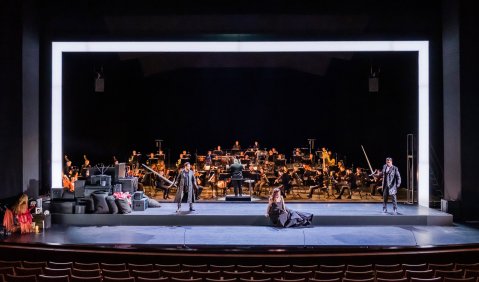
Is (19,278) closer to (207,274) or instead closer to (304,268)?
(207,274)

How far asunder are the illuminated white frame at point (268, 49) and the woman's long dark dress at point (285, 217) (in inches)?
174

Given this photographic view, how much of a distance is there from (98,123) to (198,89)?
432 centimetres

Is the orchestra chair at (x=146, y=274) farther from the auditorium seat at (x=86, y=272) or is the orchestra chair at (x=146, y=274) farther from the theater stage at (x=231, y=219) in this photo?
the theater stage at (x=231, y=219)

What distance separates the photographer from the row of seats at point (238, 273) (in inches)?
203

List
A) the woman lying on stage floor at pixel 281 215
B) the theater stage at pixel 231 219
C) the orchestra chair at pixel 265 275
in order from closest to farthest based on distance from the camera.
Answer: the orchestra chair at pixel 265 275 → the woman lying on stage floor at pixel 281 215 → the theater stage at pixel 231 219

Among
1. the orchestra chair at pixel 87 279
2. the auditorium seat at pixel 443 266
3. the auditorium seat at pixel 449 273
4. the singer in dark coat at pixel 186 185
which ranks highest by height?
the singer in dark coat at pixel 186 185

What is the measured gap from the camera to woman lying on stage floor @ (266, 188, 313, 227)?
11.6 meters

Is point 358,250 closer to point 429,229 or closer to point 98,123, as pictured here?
point 429,229

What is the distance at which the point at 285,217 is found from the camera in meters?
11.6

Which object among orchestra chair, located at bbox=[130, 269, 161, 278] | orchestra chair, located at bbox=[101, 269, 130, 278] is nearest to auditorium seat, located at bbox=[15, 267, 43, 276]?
orchestra chair, located at bbox=[101, 269, 130, 278]

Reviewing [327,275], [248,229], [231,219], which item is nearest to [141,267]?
[327,275]

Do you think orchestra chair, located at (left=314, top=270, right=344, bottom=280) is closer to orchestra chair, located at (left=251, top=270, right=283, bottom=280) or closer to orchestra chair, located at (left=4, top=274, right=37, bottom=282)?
orchestra chair, located at (left=251, top=270, right=283, bottom=280)

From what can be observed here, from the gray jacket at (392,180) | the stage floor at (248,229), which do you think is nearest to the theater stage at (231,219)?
the stage floor at (248,229)

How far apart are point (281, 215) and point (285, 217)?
103mm
